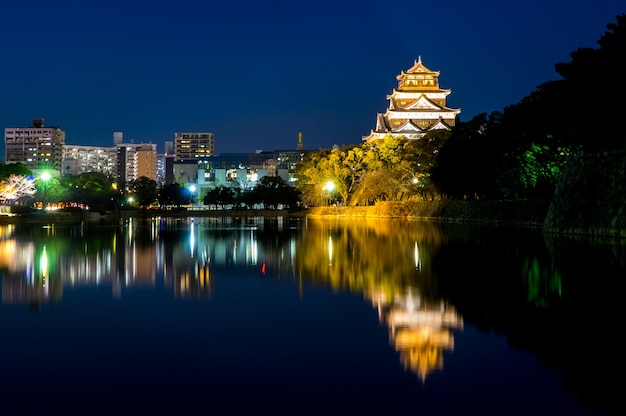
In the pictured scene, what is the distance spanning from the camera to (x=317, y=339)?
781 centimetres

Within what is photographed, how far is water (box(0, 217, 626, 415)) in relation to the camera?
5.50 m

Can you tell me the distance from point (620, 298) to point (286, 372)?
5882mm

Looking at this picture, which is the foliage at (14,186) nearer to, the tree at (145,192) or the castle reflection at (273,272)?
the castle reflection at (273,272)

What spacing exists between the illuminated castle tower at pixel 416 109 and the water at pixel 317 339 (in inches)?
2441

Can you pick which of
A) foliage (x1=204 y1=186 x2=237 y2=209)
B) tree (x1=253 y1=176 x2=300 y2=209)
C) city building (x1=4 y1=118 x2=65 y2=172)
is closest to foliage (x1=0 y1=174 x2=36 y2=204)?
tree (x1=253 y1=176 x2=300 y2=209)

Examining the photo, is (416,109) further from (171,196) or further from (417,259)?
(417,259)

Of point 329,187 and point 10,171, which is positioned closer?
point 10,171

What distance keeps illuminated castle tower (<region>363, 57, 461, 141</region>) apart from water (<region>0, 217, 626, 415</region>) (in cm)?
6201

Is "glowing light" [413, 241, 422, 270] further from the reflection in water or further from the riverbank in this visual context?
the riverbank

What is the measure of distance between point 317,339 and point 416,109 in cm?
7491

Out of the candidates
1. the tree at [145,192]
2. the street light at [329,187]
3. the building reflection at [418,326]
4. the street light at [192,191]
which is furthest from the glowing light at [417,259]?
the street light at [192,191]

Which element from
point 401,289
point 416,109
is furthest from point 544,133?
point 416,109

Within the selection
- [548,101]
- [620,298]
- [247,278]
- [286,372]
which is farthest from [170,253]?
[548,101]

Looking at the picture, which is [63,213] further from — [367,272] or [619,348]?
[619,348]
